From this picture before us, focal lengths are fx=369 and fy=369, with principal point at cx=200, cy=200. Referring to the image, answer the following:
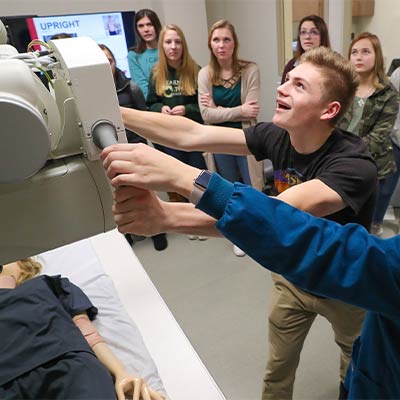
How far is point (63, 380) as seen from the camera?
1080 millimetres

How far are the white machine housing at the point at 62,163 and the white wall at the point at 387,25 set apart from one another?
9.31 feet

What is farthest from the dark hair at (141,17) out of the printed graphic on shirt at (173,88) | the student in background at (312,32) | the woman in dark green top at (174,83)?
the student in background at (312,32)

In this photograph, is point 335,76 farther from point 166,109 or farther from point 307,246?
point 166,109

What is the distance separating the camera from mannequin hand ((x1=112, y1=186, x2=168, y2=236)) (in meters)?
0.60

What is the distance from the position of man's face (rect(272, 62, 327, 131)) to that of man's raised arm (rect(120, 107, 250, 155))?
0.20m

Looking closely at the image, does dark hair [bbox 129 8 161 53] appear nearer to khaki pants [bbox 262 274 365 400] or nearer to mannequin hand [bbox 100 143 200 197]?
khaki pants [bbox 262 274 365 400]

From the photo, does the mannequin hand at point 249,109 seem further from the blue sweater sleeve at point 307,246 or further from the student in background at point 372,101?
the blue sweater sleeve at point 307,246

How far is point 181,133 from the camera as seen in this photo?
1.17 metres

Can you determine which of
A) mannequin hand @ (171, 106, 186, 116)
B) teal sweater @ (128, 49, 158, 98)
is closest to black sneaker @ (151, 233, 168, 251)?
mannequin hand @ (171, 106, 186, 116)

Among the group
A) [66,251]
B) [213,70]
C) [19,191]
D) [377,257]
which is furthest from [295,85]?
[213,70]

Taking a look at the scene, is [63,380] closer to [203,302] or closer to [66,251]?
[66,251]

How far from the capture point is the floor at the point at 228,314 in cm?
166

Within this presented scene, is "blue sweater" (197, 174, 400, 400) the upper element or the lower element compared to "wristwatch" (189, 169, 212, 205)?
lower

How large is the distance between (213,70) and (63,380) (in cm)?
211
